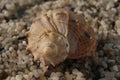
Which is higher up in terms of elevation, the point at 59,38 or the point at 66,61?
the point at 59,38

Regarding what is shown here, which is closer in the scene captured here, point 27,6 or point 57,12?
point 57,12

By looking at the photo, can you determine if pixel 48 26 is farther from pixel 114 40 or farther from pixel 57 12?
pixel 114 40

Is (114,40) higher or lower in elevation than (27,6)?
lower

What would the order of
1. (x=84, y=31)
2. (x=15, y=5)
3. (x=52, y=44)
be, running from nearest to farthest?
(x=52, y=44) → (x=84, y=31) → (x=15, y=5)

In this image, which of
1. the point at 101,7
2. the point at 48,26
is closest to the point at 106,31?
the point at 101,7
